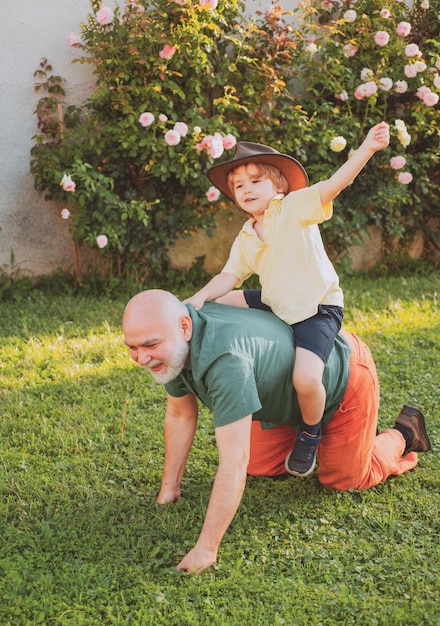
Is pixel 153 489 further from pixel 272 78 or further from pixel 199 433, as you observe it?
pixel 272 78

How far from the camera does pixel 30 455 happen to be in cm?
357

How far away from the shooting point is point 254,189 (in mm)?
3197

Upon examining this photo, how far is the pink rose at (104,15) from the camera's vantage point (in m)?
5.60

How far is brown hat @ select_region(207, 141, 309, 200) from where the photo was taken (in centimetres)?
312

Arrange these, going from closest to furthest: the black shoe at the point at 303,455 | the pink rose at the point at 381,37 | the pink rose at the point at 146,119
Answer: the black shoe at the point at 303,455
the pink rose at the point at 146,119
the pink rose at the point at 381,37

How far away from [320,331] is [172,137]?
3.15 metres

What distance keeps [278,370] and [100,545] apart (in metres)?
0.96

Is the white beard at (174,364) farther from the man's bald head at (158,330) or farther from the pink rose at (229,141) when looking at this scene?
the pink rose at (229,141)

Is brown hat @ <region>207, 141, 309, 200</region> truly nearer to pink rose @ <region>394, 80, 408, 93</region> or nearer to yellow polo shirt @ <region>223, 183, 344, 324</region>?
yellow polo shirt @ <region>223, 183, 344, 324</region>

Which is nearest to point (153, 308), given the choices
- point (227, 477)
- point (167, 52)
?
point (227, 477)

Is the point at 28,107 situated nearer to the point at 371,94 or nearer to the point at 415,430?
the point at 371,94

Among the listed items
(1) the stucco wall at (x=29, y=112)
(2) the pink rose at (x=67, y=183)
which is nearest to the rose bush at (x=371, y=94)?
(1) the stucco wall at (x=29, y=112)

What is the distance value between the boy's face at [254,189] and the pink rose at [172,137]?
8.69 ft

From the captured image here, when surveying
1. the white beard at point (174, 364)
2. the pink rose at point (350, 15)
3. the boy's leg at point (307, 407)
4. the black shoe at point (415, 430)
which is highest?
the pink rose at point (350, 15)
